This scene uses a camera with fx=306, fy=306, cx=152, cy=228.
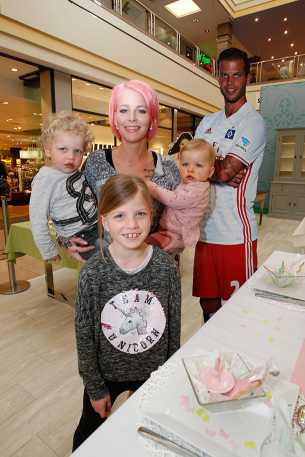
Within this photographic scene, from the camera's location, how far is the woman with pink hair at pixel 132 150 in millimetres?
1083

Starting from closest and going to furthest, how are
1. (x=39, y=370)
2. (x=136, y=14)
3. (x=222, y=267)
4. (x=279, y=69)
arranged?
(x=222, y=267) < (x=39, y=370) < (x=136, y=14) < (x=279, y=69)

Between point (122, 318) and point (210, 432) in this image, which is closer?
point (210, 432)

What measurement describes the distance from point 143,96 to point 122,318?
76 cm

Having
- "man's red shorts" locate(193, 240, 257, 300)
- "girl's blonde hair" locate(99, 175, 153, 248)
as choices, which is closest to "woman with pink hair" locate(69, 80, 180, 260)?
"girl's blonde hair" locate(99, 175, 153, 248)

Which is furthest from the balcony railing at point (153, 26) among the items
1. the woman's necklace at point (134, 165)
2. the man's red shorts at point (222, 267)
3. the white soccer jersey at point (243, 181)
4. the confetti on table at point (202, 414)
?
the confetti on table at point (202, 414)

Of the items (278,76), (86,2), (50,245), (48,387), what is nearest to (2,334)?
(48,387)

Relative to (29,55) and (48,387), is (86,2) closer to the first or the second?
(29,55)

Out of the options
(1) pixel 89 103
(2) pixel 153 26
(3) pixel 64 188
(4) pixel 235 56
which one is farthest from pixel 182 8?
(3) pixel 64 188

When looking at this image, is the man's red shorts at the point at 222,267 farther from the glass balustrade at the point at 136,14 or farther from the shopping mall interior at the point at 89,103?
the glass balustrade at the point at 136,14

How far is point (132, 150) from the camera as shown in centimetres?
117

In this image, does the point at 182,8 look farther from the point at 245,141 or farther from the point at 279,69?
the point at 245,141

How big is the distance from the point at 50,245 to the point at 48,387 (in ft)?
3.50

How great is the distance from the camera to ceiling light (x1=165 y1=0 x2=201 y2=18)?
307 inches

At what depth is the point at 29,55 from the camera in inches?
142
